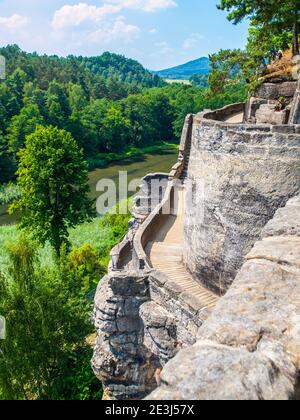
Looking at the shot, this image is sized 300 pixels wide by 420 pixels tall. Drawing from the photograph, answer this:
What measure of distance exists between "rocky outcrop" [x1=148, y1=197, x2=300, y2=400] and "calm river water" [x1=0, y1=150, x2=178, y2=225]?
1459 inches

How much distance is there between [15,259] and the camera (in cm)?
1352

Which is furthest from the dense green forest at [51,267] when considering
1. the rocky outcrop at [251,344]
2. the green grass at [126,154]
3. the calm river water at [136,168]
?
the green grass at [126,154]

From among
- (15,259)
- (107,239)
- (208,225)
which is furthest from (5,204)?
(208,225)

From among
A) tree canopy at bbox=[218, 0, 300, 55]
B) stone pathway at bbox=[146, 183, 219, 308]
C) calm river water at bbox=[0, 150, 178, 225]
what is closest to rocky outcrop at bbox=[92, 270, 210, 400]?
stone pathway at bbox=[146, 183, 219, 308]

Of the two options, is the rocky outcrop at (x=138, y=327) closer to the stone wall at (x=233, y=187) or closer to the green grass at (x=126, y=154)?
the stone wall at (x=233, y=187)

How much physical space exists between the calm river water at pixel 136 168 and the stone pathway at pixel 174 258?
26.7 meters

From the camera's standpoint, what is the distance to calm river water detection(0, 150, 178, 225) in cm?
4946

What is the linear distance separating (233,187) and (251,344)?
19.6 ft

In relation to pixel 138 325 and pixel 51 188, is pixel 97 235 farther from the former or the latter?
pixel 138 325

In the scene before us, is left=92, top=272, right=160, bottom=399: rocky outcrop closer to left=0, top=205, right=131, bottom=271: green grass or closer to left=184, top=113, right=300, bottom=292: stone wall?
left=184, top=113, right=300, bottom=292: stone wall

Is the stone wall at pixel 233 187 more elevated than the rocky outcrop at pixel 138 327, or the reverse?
the stone wall at pixel 233 187

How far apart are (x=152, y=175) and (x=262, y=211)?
12.1 metres

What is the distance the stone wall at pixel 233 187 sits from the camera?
8.16 metres

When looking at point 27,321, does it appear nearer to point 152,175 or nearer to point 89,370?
point 89,370
